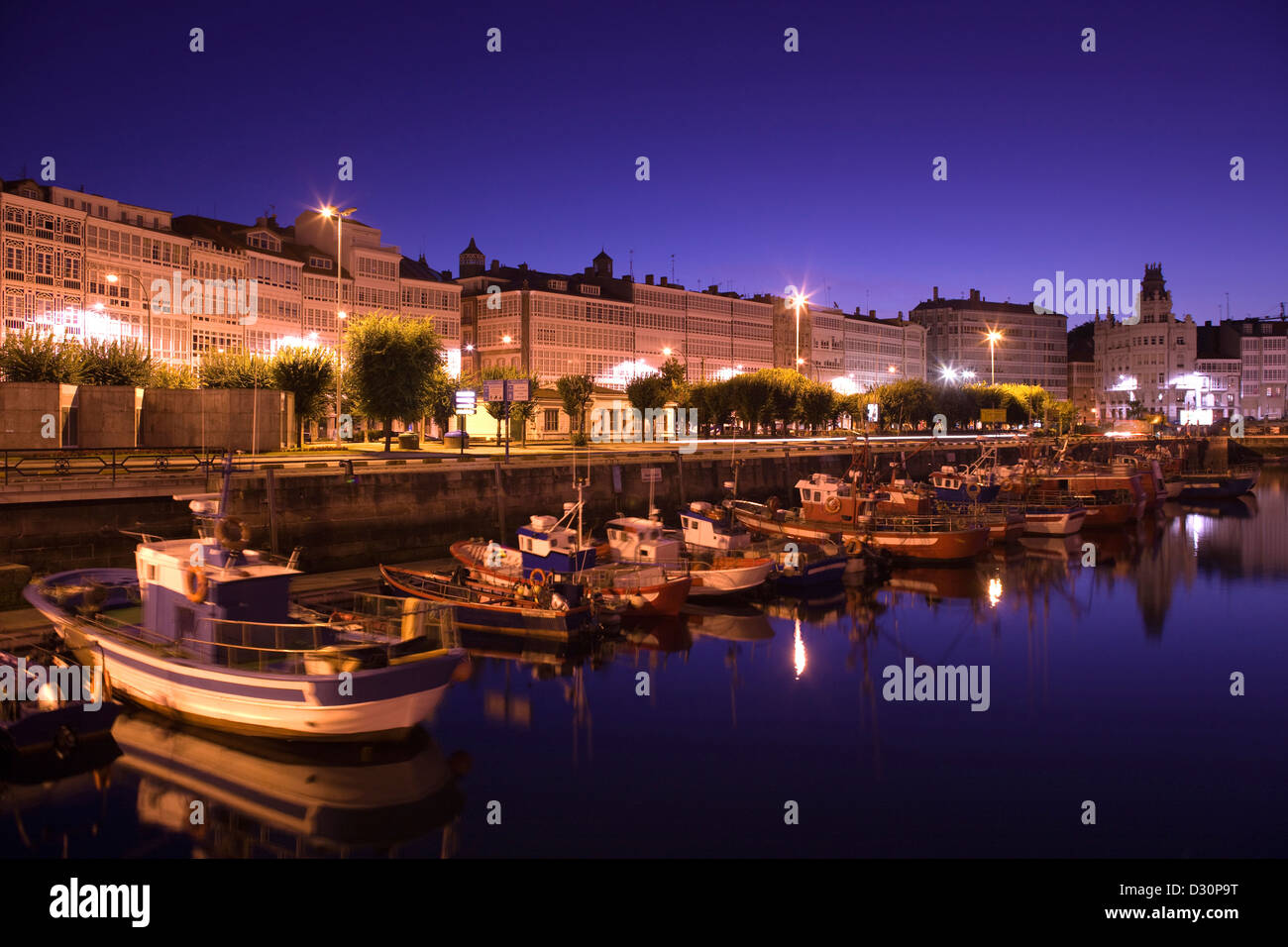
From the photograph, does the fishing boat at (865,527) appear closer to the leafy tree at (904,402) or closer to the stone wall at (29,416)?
the stone wall at (29,416)

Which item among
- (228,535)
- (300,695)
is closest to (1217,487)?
(228,535)

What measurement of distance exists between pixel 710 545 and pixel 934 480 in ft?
80.8

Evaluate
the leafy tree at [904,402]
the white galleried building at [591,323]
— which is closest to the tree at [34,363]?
the white galleried building at [591,323]

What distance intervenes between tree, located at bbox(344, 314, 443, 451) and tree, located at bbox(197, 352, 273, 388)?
535cm

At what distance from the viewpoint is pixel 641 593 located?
99.6ft

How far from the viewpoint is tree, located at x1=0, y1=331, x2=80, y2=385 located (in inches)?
1896

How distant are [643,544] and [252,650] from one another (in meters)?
16.4

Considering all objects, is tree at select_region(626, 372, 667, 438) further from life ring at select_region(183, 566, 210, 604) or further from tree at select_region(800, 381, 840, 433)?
life ring at select_region(183, 566, 210, 604)

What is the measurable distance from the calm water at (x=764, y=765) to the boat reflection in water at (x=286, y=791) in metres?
0.05

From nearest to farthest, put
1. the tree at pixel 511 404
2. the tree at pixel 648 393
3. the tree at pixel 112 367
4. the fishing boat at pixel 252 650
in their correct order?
1. the fishing boat at pixel 252 650
2. the tree at pixel 112 367
3. the tree at pixel 511 404
4. the tree at pixel 648 393

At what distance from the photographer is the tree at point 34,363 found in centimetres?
4816

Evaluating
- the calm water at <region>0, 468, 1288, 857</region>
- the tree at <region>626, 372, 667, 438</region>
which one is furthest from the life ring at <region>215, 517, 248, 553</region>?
the tree at <region>626, 372, 667, 438</region>
